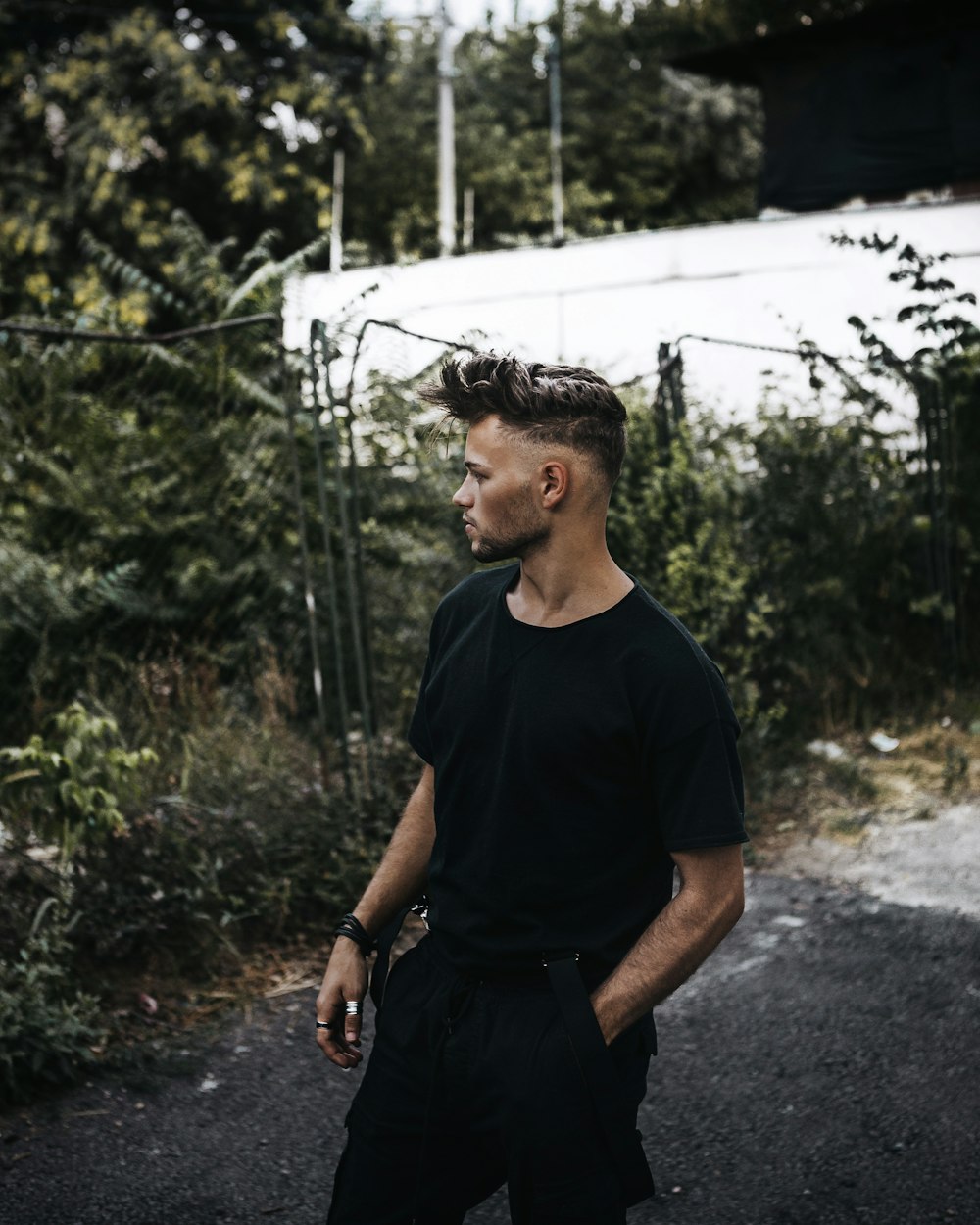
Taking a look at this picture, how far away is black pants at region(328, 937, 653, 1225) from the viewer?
1971 mm

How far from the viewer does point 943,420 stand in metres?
8.23

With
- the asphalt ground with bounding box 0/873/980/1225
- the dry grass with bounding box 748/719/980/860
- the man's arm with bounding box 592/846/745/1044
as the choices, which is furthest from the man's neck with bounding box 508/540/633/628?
the dry grass with bounding box 748/719/980/860

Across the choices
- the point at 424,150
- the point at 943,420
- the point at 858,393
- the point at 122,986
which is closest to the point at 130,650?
the point at 122,986

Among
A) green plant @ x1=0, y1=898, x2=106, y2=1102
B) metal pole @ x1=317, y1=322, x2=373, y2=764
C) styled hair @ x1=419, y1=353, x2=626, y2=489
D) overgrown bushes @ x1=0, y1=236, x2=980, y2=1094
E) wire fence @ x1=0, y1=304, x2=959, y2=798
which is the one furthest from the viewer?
wire fence @ x1=0, y1=304, x2=959, y2=798

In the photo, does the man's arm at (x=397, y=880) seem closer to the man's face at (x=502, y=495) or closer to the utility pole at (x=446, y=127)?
the man's face at (x=502, y=495)

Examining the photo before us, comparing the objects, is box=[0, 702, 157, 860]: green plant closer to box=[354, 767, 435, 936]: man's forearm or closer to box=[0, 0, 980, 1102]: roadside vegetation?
box=[0, 0, 980, 1102]: roadside vegetation

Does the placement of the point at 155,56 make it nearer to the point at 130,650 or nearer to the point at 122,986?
the point at 130,650

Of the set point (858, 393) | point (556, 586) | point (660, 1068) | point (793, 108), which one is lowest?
point (660, 1068)

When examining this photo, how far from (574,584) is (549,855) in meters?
0.45

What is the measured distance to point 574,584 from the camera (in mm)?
2088

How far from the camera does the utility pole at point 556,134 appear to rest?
1128 inches

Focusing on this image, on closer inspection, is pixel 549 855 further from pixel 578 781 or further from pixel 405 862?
pixel 405 862

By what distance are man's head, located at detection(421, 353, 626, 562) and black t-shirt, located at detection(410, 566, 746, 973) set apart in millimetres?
171

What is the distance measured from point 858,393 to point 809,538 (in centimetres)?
105
